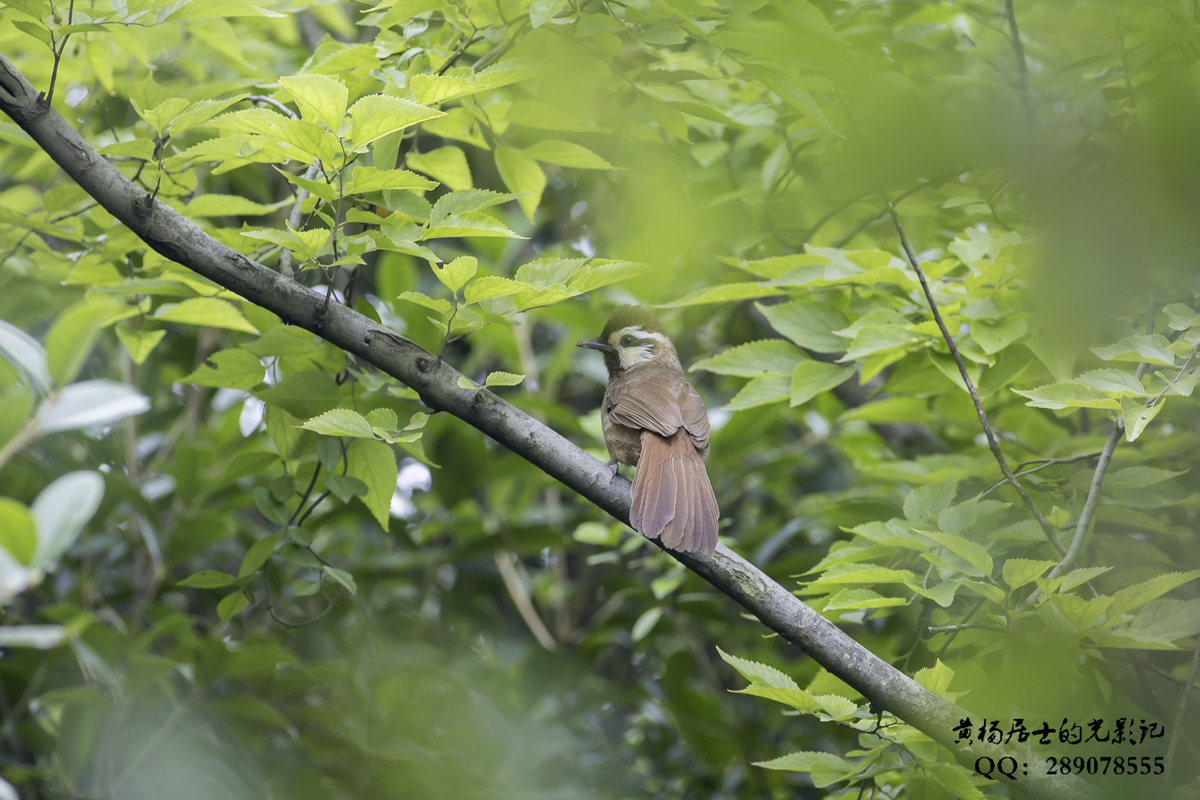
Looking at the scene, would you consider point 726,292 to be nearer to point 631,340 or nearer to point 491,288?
point 491,288

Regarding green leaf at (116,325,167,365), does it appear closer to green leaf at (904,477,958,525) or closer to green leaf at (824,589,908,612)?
green leaf at (824,589,908,612)

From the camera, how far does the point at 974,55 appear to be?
3.10 m

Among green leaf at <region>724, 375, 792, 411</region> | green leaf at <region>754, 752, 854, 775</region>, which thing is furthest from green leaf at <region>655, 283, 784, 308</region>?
green leaf at <region>754, 752, 854, 775</region>

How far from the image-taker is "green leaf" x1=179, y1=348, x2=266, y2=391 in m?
2.39

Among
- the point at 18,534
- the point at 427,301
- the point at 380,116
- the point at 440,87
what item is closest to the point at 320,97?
the point at 380,116

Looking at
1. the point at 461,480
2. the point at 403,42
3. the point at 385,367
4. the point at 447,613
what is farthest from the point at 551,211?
the point at 385,367

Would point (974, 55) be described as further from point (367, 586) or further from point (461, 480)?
point (367, 586)

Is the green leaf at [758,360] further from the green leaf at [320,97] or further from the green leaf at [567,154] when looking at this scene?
the green leaf at [320,97]

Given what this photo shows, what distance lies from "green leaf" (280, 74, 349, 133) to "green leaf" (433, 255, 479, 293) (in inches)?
15.6

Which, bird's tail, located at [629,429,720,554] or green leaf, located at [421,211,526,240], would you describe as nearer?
green leaf, located at [421,211,526,240]

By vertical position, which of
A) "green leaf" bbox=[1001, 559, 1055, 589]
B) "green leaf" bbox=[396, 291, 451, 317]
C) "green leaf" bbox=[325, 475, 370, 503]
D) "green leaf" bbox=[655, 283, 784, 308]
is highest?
"green leaf" bbox=[396, 291, 451, 317]

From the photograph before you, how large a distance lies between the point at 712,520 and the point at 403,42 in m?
1.70

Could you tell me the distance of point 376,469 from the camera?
7.99ft

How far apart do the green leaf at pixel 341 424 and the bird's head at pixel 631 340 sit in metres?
2.13
